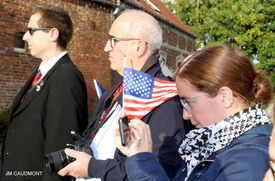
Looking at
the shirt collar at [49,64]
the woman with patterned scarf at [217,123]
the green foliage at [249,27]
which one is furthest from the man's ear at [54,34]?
the green foliage at [249,27]

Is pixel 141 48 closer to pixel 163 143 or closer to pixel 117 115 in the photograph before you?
pixel 117 115

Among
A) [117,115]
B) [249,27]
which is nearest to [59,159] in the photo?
[117,115]

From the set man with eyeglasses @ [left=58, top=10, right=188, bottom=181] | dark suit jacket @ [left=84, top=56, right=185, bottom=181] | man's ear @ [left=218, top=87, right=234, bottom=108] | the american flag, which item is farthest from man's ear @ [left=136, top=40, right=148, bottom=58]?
man's ear @ [left=218, top=87, right=234, bottom=108]

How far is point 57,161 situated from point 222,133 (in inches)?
42.4

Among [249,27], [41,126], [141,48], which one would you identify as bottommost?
[41,126]

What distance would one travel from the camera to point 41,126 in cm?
242

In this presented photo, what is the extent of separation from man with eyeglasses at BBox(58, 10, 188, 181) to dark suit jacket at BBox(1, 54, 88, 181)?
205mm

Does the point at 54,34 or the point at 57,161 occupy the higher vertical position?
the point at 54,34

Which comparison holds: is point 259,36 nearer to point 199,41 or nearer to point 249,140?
point 199,41

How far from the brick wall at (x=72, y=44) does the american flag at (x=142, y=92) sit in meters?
7.01

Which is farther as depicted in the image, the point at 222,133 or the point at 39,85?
the point at 39,85

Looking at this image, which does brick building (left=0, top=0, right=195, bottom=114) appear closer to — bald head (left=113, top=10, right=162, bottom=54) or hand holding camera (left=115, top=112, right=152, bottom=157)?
bald head (left=113, top=10, right=162, bottom=54)

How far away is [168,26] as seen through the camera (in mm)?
17922

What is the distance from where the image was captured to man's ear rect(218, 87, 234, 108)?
159cm
